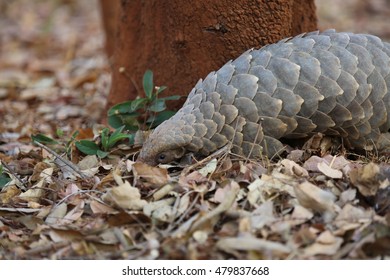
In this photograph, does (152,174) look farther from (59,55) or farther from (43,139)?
(59,55)

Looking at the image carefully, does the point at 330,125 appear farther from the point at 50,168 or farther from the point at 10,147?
the point at 10,147

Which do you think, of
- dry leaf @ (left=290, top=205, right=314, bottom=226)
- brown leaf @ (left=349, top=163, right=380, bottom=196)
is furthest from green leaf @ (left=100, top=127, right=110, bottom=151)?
brown leaf @ (left=349, top=163, right=380, bottom=196)

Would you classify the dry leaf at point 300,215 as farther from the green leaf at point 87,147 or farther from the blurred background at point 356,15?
the blurred background at point 356,15

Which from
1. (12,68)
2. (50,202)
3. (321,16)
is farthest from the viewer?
(321,16)

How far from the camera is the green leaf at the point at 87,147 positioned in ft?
10.2

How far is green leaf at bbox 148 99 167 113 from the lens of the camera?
3281 millimetres

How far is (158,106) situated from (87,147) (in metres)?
0.44

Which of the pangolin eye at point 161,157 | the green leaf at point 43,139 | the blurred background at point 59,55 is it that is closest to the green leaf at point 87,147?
the green leaf at point 43,139

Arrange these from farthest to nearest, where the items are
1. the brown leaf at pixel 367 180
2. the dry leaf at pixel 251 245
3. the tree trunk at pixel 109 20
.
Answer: the tree trunk at pixel 109 20, the brown leaf at pixel 367 180, the dry leaf at pixel 251 245

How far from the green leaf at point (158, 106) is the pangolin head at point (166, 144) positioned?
0.43 m

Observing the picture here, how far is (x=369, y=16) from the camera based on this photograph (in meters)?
7.29

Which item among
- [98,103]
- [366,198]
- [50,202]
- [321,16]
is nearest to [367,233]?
[366,198]

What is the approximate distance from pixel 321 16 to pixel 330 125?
476cm

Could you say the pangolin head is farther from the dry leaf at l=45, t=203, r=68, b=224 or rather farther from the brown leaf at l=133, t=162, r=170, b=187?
the dry leaf at l=45, t=203, r=68, b=224
